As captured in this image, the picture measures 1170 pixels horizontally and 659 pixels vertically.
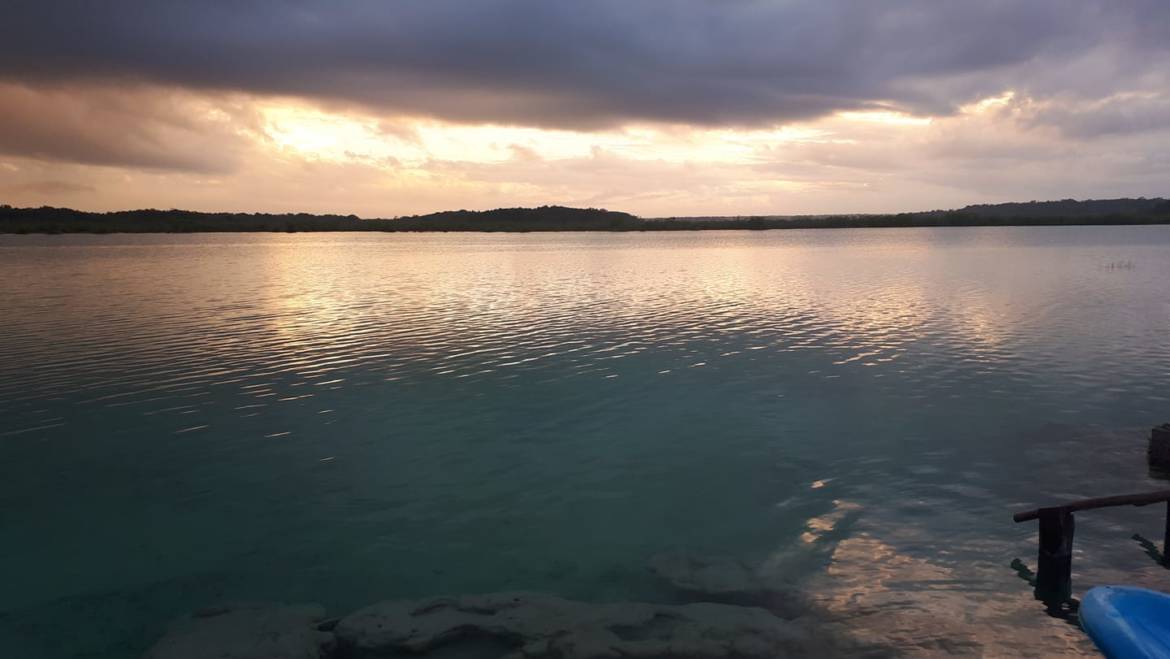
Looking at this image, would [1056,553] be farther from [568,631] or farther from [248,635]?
[248,635]

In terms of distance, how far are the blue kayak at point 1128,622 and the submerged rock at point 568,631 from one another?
10.2 ft

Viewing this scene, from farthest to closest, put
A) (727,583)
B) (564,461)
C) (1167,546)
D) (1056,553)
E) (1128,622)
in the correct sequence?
(564,461)
(1167,546)
(727,583)
(1056,553)
(1128,622)

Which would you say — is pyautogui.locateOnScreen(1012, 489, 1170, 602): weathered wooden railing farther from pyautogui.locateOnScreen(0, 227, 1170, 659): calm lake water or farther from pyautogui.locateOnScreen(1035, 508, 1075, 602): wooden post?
pyautogui.locateOnScreen(0, 227, 1170, 659): calm lake water

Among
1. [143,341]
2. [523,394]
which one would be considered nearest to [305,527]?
[523,394]

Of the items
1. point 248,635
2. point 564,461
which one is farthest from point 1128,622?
point 248,635

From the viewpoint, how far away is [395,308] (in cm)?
4488

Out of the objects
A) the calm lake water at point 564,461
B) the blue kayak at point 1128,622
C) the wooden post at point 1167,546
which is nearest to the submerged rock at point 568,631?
the calm lake water at point 564,461

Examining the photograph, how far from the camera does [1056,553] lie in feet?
36.1

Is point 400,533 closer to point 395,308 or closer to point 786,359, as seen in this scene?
point 786,359

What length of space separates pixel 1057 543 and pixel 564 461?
32.6 ft

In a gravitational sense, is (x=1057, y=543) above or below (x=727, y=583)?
above

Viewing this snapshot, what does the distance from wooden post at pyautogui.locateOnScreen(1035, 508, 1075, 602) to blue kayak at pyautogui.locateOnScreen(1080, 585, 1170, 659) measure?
5.54ft

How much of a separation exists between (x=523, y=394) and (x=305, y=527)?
9.98m

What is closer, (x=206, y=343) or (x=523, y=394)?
(x=523, y=394)
